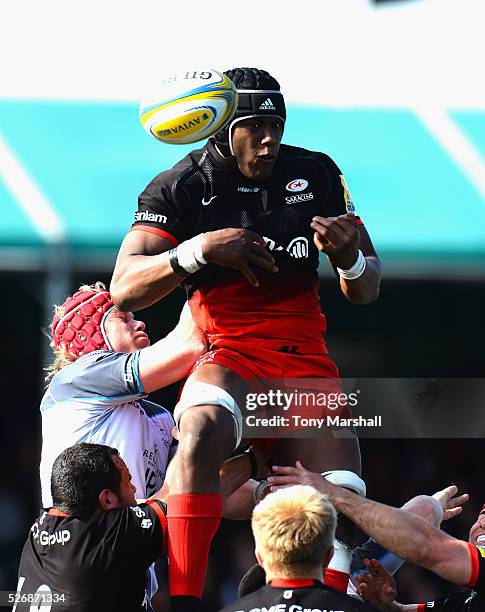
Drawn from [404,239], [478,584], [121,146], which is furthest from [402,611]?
[121,146]

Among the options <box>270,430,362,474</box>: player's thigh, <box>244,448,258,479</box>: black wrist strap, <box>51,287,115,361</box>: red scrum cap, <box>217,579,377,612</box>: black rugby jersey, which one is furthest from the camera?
<box>51,287,115,361</box>: red scrum cap

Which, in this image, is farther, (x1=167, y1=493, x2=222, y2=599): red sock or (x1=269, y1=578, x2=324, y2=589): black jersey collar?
(x1=167, y1=493, x2=222, y2=599): red sock

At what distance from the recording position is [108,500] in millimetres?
4406

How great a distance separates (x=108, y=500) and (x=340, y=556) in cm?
83

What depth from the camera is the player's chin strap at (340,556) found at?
14.5ft

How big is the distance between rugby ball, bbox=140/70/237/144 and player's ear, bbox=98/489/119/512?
1.26 meters

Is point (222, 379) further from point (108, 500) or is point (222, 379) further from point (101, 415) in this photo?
point (101, 415)

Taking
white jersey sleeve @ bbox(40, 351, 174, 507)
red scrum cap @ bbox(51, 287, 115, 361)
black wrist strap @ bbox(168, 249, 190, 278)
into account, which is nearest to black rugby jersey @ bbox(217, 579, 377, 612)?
black wrist strap @ bbox(168, 249, 190, 278)

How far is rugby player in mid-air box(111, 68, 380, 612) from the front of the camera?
433cm

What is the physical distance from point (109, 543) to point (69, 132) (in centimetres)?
354

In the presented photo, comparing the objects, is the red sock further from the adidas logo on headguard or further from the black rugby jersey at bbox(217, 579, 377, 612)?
the adidas logo on headguard

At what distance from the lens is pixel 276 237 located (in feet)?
15.1

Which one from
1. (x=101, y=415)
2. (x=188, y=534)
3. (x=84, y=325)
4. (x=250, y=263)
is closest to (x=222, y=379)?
(x=250, y=263)

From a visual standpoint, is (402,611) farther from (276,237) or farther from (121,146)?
(121,146)
